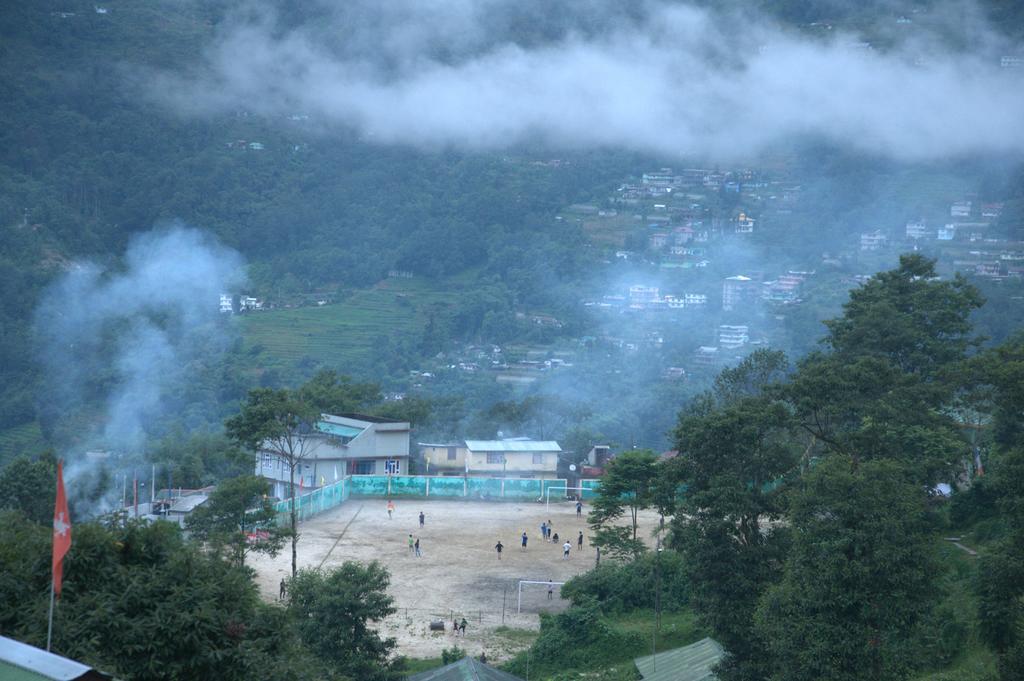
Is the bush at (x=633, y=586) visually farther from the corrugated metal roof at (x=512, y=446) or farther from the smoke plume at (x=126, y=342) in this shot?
the smoke plume at (x=126, y=342)

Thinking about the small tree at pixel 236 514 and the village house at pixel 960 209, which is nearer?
the small tree at pixel 236 514

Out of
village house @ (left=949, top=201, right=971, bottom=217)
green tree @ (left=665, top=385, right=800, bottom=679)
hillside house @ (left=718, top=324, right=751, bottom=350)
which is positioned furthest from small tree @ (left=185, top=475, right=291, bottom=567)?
village house @ (left=949, top=201, right=971, bottom=217)

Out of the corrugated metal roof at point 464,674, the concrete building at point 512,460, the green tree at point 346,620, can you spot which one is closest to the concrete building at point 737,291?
the concrete building at point 512,460

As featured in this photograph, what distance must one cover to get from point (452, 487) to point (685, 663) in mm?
14872

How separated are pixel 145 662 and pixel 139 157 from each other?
2803 inches

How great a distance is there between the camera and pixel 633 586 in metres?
19.7

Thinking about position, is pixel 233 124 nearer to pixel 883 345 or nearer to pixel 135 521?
pixel 883 345

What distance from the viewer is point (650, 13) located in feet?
324

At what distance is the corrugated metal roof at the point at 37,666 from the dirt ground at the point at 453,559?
42.6 feet

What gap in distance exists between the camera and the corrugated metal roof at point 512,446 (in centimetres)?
3134

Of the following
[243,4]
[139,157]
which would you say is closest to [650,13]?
[243,4]

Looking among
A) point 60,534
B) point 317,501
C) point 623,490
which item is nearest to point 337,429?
point 317,501

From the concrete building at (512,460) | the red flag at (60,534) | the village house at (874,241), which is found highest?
the village house at (874,241)

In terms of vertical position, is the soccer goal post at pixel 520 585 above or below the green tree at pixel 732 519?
below
